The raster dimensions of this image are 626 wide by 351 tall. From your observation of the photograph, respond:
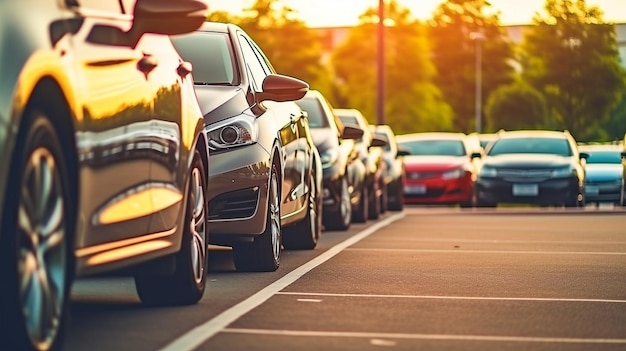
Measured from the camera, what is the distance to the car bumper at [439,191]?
104 ft

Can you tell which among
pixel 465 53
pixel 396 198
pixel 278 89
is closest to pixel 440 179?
pixel 396 198

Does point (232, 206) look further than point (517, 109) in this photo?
No

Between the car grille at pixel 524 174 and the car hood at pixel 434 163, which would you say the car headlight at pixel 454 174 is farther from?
the car grille at pixel 524 174

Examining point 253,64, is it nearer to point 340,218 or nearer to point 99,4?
point 99,4

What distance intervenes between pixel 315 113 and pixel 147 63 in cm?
1186

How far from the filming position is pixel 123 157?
25.2 ft

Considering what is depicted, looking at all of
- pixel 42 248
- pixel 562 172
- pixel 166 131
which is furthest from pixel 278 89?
pixel 562 172

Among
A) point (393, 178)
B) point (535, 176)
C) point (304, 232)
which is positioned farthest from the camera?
point (535, 176)

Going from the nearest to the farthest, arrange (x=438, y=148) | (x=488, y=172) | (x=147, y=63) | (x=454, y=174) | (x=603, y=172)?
(x=147, y=63)
(x=488, y=172)
(x=454, y=174)
(x=438, y=148)
(x=603, y=172)

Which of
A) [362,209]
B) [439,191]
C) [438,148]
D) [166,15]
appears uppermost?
[166,15]

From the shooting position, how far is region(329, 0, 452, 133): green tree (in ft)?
340

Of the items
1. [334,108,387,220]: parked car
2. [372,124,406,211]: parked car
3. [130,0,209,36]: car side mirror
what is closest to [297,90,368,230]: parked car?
[334,108,387,220]: parked car

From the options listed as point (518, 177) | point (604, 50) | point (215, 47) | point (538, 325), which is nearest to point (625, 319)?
point (538, 325)

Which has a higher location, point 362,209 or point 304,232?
point 304,232
